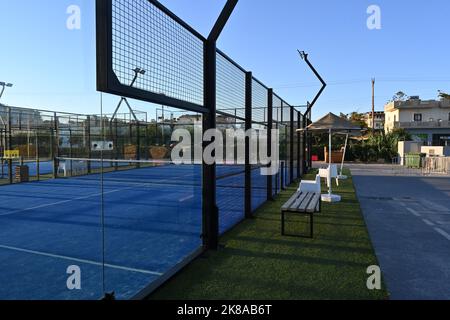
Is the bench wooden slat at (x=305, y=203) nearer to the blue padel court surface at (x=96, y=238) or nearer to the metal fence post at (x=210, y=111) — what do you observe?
the blue padel court surface at (x=96, y=238)

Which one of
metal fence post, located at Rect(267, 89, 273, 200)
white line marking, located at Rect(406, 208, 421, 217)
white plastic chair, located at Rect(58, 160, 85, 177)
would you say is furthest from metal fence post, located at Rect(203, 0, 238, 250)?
white plastic chair, located at Rect(58, 160, 85, 177)

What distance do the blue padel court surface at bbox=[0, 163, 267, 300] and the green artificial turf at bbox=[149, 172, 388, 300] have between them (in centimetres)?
42

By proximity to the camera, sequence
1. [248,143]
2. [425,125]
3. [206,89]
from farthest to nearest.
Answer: [425,125], [248,143], [206,89]

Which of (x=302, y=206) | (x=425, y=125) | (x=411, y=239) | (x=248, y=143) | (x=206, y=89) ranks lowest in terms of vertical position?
(x=411, y=239)

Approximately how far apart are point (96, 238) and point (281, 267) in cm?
315

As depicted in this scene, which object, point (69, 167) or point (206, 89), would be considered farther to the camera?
point (69, 167)

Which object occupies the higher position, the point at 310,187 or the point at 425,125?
the point at 425,125

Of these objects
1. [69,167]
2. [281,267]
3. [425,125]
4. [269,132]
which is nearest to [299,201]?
[281,267]

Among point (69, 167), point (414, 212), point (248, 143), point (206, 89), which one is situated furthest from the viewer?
point (69, 167)

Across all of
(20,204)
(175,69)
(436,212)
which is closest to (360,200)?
(436,212)

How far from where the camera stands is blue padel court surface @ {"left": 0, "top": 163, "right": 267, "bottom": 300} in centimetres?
375

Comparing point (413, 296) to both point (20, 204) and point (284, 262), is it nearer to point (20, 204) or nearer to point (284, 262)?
point (284, 262)

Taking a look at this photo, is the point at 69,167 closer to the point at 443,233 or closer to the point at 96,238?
the point at 96,238

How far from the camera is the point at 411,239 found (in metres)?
5.53
